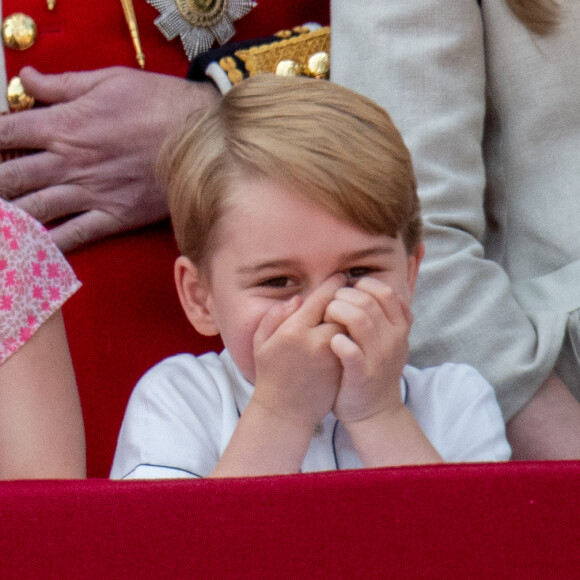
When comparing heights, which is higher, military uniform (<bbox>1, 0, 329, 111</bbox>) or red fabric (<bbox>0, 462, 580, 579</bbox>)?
military uniform (<bbox>1, 0, 329, 111</bbox>)

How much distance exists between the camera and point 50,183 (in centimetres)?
103

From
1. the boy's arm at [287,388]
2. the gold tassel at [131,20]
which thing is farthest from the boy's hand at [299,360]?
the gold tassel at [131,20]

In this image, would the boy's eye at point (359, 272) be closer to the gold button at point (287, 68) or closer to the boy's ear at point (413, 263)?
the boy's ear at point (413, 263)

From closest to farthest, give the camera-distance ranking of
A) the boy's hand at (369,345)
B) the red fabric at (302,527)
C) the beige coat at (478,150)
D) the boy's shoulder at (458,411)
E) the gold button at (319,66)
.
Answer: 1. the red fabric at (302,527)
2. the boy's hand at (369,345)
3. the boy's shoulder at (458,411)
4. the beige coat at (478,150)
5. the gold button at (319,66)

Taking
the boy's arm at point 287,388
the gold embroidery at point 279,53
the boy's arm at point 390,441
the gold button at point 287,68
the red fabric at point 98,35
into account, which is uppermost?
the red fabric at point 98,35

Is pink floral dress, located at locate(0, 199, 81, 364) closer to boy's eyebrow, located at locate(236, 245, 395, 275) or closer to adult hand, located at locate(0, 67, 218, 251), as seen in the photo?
adult hand, located at locate(0, 67, 218, 251)

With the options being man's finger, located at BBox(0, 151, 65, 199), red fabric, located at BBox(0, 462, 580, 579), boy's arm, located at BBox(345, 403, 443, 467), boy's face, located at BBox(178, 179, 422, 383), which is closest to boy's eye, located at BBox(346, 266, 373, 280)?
boy's face, located at BBox(178, 179, 422, 383)

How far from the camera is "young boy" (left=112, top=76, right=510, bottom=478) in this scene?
74 centimetres

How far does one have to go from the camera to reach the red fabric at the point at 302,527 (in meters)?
0.49

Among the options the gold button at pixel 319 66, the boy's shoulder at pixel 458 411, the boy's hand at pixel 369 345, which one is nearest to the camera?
the boy's hand at pixel 369 345

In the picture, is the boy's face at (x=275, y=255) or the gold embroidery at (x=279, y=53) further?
the gold embroidery at (x=279, y=53)

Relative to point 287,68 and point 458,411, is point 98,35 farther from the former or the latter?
point 458,411

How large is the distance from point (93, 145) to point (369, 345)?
1.43 feet

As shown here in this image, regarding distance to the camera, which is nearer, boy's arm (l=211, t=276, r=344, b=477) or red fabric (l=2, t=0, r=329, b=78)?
boy's arm (l=211, t=276, r=344, b=477)
